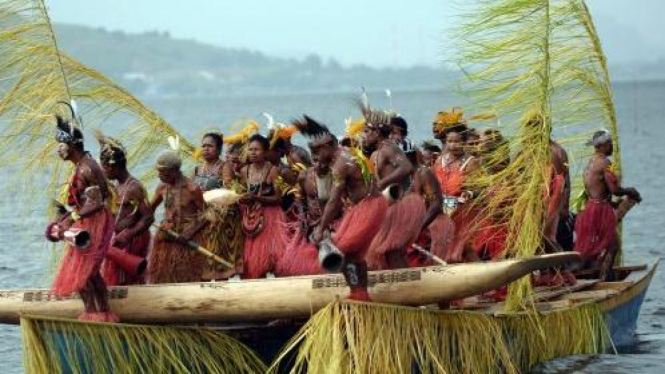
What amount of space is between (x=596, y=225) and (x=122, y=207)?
610 centimetres

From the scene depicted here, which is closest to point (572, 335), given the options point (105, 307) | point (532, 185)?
point (532, 185)

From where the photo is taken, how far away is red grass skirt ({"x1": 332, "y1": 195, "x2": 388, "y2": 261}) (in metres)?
15.4

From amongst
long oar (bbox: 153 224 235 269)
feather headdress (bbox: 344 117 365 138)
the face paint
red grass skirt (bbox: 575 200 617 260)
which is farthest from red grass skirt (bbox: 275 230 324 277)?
red grass skirt (bbox: 575 200 617 260)

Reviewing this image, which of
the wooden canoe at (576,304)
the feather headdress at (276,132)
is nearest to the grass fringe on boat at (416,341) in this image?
the wooden canoe at (576,304)

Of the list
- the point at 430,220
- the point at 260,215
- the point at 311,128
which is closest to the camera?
the point at 311,128

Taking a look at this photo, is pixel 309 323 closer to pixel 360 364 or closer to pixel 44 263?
pixel 360 364

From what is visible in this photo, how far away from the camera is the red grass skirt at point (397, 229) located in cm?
1644

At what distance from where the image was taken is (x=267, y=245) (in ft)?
59.9

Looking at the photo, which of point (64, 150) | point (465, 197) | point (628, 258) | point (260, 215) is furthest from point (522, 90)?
point (628, 258)

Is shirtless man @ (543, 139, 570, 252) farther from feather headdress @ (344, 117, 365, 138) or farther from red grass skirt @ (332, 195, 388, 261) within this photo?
red grass skirt @ (332, 195, 388, 261)

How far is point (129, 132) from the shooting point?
20.4 meters

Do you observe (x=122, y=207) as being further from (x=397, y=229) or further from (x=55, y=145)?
(x=397, y=229)

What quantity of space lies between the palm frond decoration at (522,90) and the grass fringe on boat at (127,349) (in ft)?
9.64

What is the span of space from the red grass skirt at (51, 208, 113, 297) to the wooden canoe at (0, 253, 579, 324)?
547 millimetres
